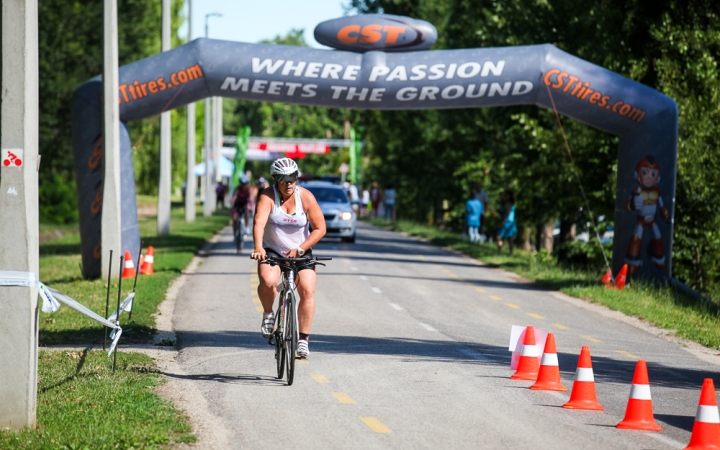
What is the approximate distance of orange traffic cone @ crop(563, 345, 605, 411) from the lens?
8.77 meters

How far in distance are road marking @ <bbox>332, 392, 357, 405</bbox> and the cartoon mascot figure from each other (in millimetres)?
12786

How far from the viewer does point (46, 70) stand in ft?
133

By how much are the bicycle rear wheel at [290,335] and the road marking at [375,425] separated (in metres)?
1.43

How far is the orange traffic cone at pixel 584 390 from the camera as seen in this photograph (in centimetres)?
877

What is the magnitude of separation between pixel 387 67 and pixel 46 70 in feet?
78.4

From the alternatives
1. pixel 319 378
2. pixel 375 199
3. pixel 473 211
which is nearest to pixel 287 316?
pixel 319 378

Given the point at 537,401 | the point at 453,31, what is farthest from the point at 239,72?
the point at 453,31

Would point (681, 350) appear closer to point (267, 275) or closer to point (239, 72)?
point (267, 275)

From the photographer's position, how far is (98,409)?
8133mm

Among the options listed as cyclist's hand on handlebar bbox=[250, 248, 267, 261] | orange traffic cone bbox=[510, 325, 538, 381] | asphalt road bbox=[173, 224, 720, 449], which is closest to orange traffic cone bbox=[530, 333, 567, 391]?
asphalt road bbox=[173, 224, 720, 449]

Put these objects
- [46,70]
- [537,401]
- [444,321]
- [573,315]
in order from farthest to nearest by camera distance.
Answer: [46,70] < [573,315] < [444,321] < [537,401]

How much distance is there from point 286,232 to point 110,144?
10.0 meters

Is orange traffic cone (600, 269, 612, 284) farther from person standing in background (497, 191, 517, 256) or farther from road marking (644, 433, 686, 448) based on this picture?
road marking (644, 433, 686, 448)

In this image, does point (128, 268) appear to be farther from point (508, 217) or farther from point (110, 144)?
point (508, 217)
